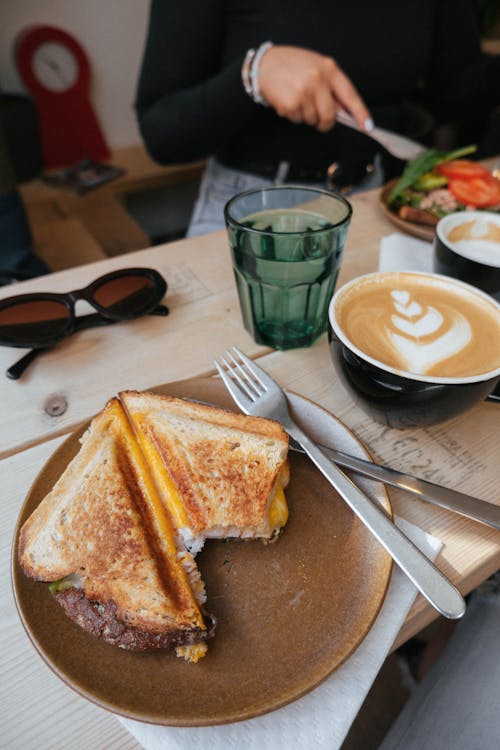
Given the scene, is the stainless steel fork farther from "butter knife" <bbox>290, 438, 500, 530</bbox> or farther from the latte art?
the latte art

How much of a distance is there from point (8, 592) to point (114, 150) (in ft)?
9.85

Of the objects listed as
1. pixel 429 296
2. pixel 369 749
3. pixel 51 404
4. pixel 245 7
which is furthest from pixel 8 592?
pixel 245 7

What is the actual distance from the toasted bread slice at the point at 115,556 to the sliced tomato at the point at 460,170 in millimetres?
1198

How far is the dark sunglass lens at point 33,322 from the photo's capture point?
82 centimetres

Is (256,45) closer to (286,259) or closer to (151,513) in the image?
(286,259)

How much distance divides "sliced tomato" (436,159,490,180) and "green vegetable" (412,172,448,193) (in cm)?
2

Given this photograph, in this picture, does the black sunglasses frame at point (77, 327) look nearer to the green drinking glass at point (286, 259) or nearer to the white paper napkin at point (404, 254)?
the green drinking glass at point (286, 259)

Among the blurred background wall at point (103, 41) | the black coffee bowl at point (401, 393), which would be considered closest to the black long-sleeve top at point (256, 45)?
the black coffee bowl at point (401, 393)

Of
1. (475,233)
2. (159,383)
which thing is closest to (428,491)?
(159,383)

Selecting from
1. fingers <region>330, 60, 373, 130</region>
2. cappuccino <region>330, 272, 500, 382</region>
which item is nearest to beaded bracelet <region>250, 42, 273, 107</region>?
fingers <region>330, 60, 373, 130</region>

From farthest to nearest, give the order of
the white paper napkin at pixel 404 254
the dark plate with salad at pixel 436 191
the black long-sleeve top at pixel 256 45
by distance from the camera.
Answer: the black long-sleeve top at pixel 256 45
the dark plate with salad at pixel 436 191
the white paper napkin at pixel 404 254

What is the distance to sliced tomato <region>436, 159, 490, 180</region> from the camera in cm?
129

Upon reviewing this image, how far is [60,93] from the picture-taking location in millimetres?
2555

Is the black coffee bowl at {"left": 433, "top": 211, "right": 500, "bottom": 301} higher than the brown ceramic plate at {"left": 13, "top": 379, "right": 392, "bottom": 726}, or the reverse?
the black coffee bowl at {"left": 433, "top": 211, "right": 500, "bottom": 301}
